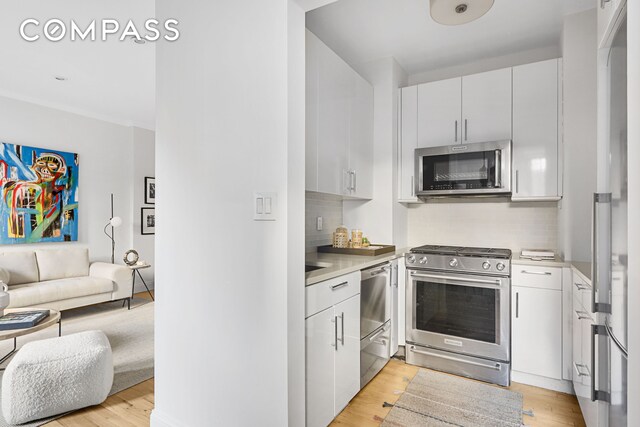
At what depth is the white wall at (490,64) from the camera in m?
3.12

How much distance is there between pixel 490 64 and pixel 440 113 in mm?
735

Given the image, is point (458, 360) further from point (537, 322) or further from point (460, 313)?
point (537, 322)

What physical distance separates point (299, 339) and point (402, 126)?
233cm

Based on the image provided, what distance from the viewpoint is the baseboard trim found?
2438 millimetres

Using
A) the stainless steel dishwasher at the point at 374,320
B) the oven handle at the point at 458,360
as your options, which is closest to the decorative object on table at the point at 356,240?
the stainless steel dishwasher at the point at 374,320

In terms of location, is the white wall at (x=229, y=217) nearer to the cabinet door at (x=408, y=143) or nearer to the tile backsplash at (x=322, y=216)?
the tile backsplash at (x=322, y=216)

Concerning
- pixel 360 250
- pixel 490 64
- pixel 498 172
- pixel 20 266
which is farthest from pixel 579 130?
pixel 20 266

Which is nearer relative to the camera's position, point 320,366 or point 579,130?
point 320,366

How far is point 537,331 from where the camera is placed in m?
2.49

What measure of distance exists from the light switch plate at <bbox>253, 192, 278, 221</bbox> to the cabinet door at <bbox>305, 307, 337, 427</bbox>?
55cm

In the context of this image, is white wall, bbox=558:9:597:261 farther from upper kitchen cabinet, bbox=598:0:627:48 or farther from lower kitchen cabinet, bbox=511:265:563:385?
upper kitchen cabinet, bbox=598:0:627:48

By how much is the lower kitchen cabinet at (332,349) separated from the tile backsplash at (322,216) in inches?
32.3

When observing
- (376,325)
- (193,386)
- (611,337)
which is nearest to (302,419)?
(193,386)

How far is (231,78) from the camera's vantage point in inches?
67.7
